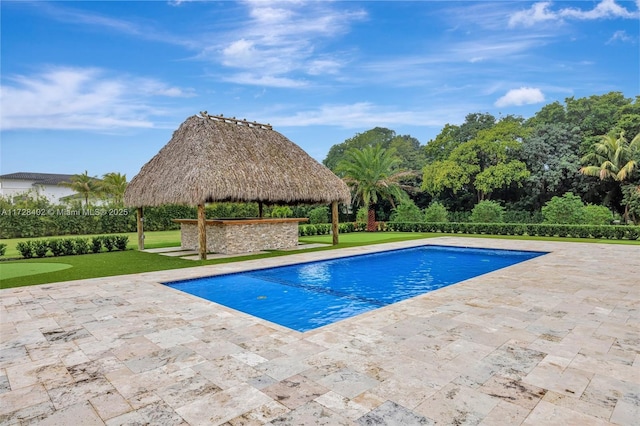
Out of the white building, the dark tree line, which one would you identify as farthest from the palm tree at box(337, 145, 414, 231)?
the white building

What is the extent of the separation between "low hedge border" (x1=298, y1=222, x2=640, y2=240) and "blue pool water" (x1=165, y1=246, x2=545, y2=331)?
17.2ft

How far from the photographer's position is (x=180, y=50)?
1466 centimetres

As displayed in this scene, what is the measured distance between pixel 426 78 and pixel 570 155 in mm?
10167

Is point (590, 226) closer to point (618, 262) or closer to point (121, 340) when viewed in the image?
point (618, 262)

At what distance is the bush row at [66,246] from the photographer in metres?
11.5

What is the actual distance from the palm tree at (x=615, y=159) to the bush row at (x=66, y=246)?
72.5 ft

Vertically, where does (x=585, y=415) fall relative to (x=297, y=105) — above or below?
below

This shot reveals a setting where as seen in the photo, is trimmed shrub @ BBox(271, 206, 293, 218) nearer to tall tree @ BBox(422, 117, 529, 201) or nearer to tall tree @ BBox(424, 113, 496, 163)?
tall tree @ BBox(422, 117, 529, 201)

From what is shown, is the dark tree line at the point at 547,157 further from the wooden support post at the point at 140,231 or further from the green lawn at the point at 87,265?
the wooden support post at the point at 140,231

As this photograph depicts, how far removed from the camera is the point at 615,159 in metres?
18.8

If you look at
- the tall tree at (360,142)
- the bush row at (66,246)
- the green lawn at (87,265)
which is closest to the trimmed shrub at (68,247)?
the bush row at (66,246)

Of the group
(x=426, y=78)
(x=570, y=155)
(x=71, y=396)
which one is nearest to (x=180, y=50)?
(x=426, y=78)

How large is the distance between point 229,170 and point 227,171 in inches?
4.0

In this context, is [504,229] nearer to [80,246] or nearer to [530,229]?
[530,229]
